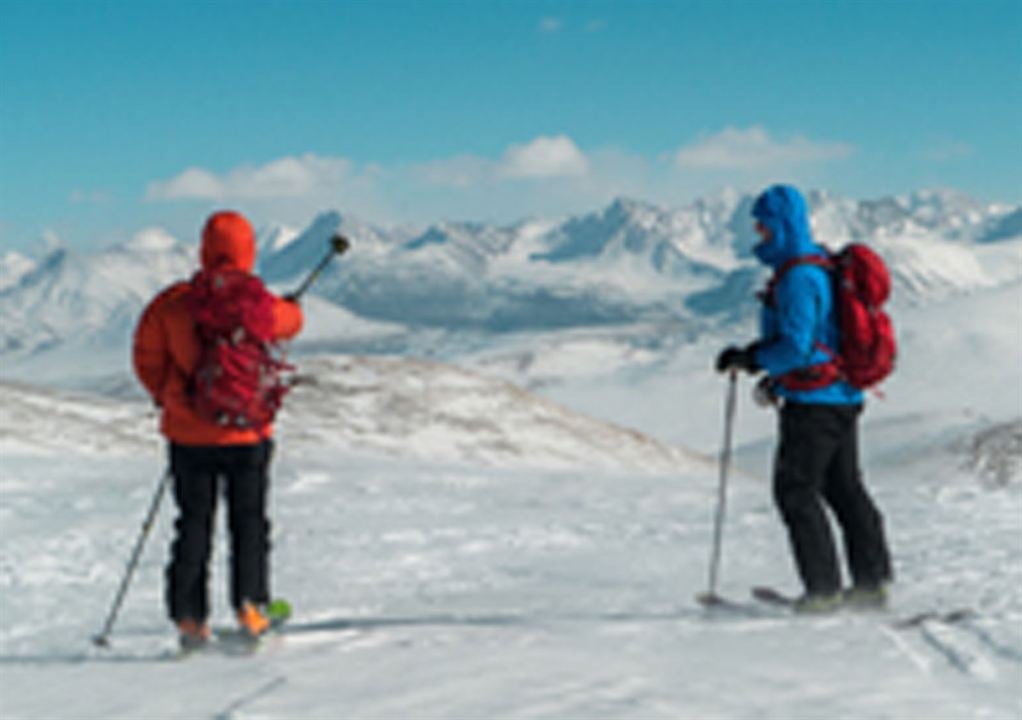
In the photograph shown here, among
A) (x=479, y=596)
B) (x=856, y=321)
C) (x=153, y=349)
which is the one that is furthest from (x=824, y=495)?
(x=153, y=349)

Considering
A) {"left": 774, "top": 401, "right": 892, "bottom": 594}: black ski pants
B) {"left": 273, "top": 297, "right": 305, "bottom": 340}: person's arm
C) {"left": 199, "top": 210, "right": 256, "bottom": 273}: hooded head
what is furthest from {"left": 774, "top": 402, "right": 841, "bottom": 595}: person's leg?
{"left": 199, "top": 210, "right": 256, "bottom": 273}: hooded head

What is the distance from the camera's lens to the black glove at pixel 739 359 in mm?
7289

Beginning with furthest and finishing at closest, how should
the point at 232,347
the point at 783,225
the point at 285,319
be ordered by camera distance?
the point at 783,225 < the point at 285,319 < the point at 232,347

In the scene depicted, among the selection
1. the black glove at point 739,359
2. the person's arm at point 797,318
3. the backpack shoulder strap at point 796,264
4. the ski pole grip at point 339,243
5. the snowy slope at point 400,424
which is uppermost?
the ski pole grip at point 339,243

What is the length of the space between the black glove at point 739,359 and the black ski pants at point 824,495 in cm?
39

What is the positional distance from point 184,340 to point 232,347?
0.30 m

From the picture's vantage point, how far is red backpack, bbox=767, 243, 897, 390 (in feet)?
23.3

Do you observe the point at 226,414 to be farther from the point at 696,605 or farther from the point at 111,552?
the point at 111,552

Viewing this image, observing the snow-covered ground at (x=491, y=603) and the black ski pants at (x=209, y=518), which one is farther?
the black ski pants at (x=209, y=518)

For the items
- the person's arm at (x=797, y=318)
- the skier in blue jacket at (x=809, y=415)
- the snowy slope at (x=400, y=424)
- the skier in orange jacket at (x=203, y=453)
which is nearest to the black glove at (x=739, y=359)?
the skier in blue jacket at (x=809, y=415)

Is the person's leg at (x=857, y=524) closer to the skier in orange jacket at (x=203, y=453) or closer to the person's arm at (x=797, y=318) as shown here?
the person's arm at (x=797, y=318)

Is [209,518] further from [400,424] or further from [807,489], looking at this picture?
[400,424]

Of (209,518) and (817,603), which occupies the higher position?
(209,518)

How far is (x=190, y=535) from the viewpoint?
6941 millimetres
